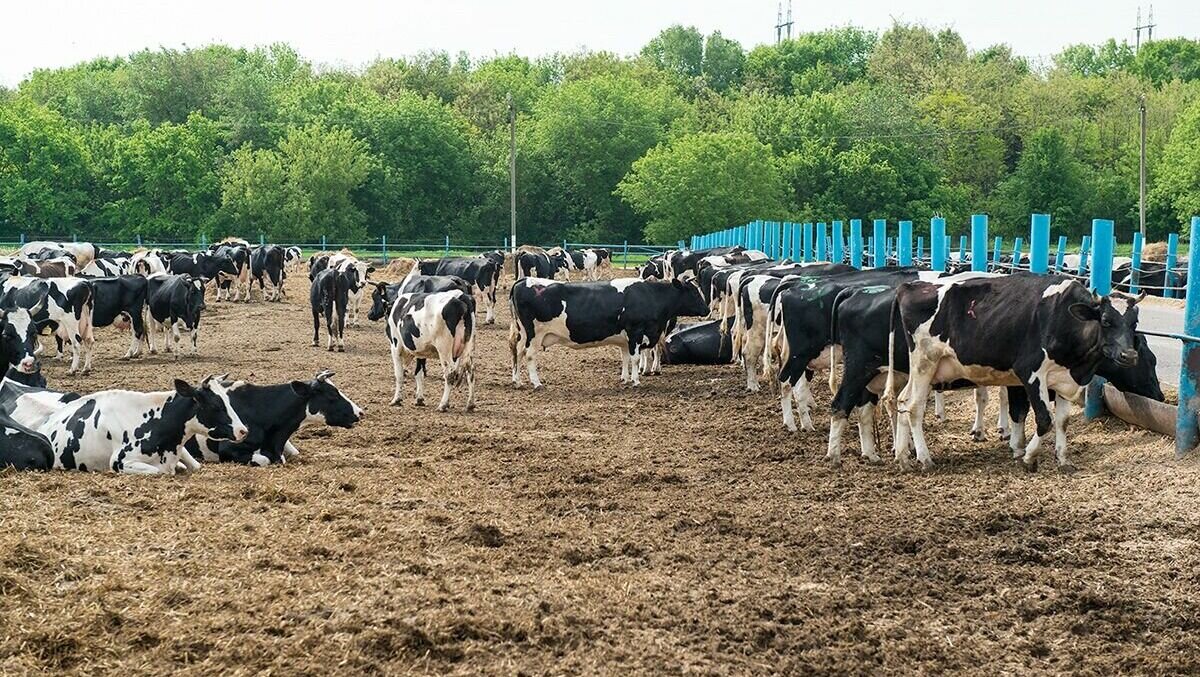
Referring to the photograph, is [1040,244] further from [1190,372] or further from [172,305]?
[172,305]

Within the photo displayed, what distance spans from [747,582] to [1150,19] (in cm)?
13927

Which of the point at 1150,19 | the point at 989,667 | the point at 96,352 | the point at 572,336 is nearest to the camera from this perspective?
the point at 989,667

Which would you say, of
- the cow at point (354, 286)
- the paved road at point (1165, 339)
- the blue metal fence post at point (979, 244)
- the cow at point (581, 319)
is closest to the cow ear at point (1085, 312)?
the paved road at point (1165, 339)

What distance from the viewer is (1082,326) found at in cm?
988

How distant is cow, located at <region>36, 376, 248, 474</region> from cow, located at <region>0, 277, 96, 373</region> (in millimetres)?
8806

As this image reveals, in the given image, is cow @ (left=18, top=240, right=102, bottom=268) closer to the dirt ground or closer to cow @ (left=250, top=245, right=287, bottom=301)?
cow @ (left=250, top=245, right=287, bottom=301)

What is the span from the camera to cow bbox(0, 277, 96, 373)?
19.3 metres

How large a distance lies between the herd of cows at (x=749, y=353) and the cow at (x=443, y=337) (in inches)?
1.0

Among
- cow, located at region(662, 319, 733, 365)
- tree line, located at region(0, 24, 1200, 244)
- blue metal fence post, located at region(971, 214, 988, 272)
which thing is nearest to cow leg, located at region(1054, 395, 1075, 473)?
blue metal fence post, located at region(971, 214, 988, 272)

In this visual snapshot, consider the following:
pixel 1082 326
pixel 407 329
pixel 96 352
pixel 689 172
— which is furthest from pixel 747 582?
pixel 689 172

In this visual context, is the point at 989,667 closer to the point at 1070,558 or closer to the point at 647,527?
the point at 1070,558

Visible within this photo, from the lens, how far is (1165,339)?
59.2ft

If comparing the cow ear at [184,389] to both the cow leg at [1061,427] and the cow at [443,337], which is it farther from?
the cow leg at [1061,427]

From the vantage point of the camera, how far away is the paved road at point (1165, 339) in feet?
46.4
